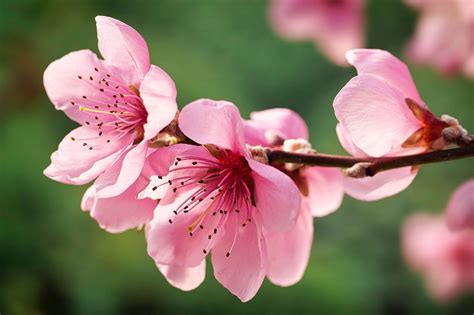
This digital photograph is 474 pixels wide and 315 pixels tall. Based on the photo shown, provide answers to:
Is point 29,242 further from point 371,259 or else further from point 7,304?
point 371,259

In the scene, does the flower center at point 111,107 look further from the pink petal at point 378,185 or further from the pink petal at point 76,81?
the pink petal at point 378,185

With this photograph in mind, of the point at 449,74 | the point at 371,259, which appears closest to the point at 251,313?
the point at 371,259

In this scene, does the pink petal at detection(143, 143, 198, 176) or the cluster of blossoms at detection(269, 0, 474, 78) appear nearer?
the pink petal at detection(143, 143, 198, 176)

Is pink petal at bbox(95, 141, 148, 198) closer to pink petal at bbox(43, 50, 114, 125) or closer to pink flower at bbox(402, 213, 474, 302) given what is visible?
pink petal at bbox(43, 50, 114, 125)

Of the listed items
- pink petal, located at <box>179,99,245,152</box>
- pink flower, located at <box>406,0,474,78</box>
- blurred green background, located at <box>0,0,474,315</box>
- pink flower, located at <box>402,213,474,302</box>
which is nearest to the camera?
pink petal, located at <box>179,99,245,152</box>

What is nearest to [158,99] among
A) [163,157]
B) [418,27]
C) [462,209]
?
[163,157]

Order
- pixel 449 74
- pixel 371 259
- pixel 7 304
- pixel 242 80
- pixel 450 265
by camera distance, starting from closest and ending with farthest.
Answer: pixel 449 74
pixel 450 265
pixel 7 304
pixel 371 259
pixel 242 80

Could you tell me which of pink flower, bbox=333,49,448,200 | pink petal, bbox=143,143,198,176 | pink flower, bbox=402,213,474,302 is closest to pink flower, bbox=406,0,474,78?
pink flower, bbox=402,213,474,302
